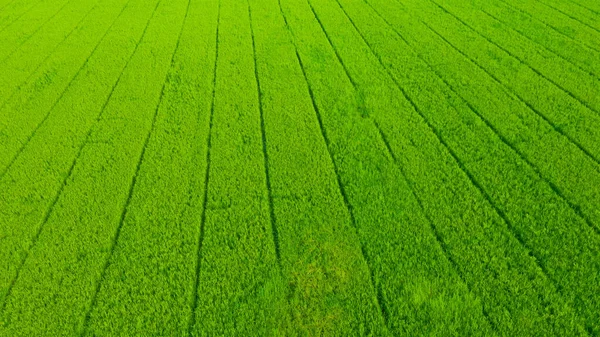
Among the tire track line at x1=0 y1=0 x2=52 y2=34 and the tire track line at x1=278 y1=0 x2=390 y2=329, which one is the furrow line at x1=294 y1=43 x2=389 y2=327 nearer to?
the tire track line at x1=278 y1=0 x2=390 y2=329

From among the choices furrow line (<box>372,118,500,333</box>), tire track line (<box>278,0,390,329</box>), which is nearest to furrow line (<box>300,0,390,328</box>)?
tire track line (<box>278,0,390,329</box>)

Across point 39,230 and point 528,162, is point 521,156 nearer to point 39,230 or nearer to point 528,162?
point 528,162

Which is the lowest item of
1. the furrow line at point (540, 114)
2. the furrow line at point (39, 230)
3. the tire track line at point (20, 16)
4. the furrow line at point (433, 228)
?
the furrow line at point (39, 230)

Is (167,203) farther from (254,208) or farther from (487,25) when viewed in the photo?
(487,25)

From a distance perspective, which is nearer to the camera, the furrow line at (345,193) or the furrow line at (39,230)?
the furrow line at (345,193)

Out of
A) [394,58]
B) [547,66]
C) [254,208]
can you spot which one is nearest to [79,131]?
[254,208]

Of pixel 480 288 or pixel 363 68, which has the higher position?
pixel 363 68

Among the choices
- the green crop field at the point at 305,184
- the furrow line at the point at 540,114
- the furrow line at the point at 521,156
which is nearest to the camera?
the green crop field at the point at 305,184

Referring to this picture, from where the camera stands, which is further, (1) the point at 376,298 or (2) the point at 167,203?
(2) the point at 167,203

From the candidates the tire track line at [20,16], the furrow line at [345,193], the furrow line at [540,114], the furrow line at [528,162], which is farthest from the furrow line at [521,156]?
the tire track line at [20,16]

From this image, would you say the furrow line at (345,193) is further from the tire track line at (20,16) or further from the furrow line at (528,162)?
the tire track line at (20,16)
